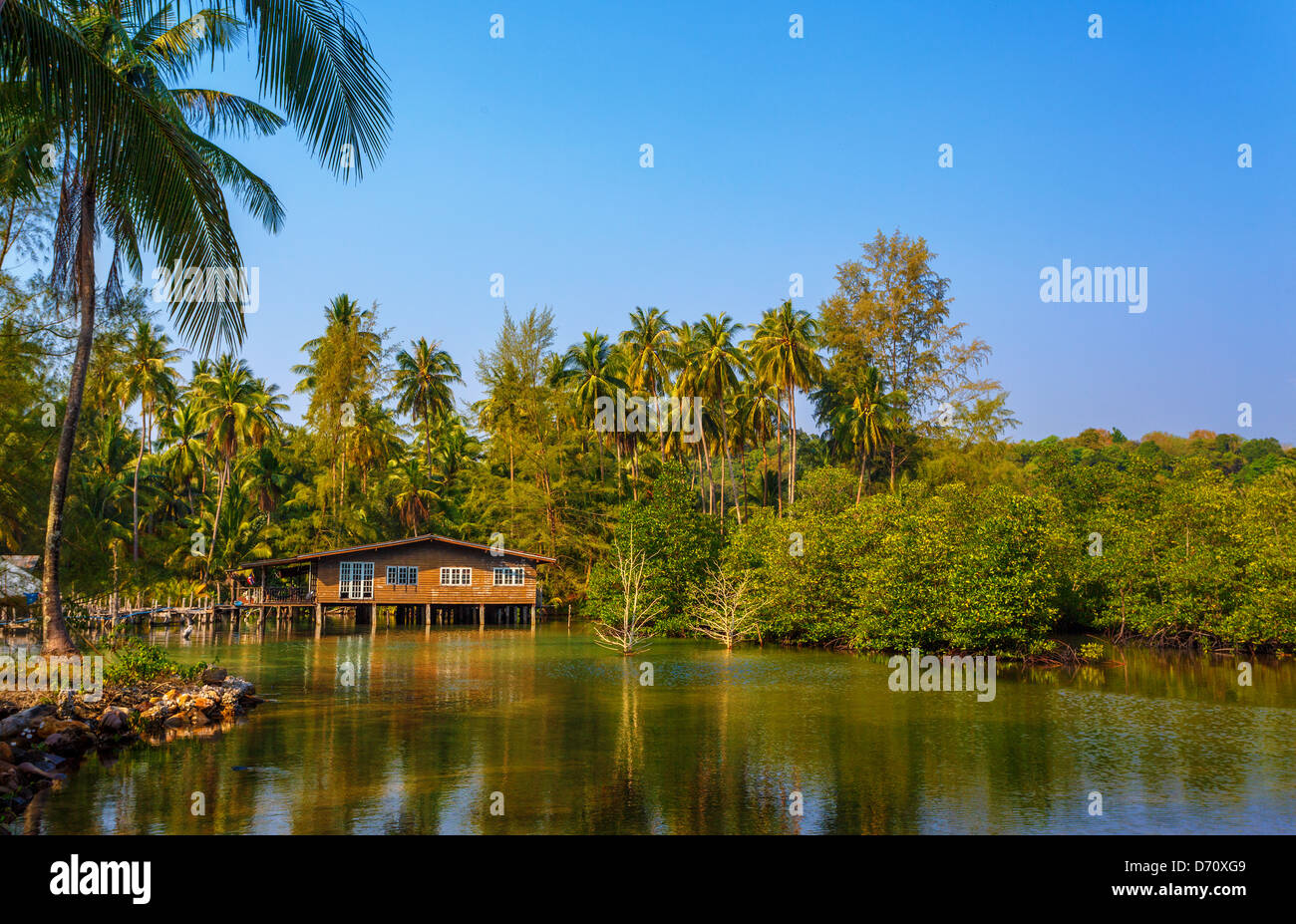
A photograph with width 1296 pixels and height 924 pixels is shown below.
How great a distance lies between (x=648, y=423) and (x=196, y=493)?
3802cm

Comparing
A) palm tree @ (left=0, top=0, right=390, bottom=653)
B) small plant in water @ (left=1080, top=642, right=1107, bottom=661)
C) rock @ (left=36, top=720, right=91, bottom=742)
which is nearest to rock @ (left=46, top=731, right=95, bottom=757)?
rock @ (left=36, top=720, right=91, bottom=742)

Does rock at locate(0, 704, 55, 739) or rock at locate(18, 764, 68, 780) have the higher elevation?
rock at locate(0, 704, 55, 739)

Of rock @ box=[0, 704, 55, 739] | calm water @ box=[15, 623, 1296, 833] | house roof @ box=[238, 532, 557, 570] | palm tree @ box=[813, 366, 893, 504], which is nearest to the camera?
calm water @ box=[15, 623, 1296, 833]

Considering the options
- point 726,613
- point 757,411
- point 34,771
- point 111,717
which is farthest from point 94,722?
point 757,411

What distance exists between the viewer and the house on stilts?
42.2 meters

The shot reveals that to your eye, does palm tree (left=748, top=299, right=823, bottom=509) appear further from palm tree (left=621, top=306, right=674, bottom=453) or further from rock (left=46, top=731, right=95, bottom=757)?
rock (left=46, top=731, right=95, bottom=757)

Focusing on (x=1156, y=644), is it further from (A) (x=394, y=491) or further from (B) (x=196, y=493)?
(B) (x=196, y=493)

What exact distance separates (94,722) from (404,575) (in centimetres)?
2839

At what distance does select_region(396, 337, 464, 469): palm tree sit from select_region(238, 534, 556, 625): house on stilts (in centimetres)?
1814

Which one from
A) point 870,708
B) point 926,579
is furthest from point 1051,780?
point 926,579

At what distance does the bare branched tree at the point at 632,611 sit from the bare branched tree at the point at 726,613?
182cm

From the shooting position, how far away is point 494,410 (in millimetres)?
53625

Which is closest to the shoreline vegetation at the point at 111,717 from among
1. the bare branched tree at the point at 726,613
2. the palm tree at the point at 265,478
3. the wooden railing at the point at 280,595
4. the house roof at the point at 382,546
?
the bare branched tree at the point at 726,613

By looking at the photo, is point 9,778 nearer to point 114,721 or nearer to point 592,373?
point 114,721
